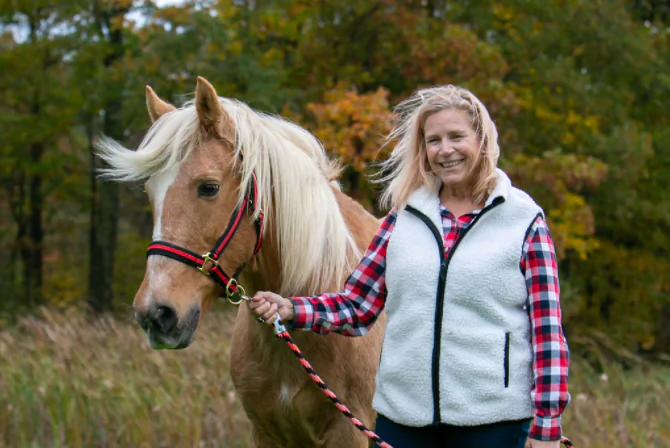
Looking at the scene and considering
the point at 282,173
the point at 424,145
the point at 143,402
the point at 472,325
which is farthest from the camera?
the point at 143,402

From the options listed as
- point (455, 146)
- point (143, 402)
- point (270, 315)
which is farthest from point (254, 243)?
point (143, 402)

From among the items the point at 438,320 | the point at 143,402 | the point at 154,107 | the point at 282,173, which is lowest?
the point at 143,402

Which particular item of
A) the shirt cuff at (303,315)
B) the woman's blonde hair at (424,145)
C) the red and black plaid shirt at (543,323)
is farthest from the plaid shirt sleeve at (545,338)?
the shirt cuff at (303,315)

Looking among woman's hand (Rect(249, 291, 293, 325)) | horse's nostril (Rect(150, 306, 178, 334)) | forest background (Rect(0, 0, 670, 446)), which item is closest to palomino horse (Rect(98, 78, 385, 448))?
horse's nostril (Rect(150, 306, 178, 334))

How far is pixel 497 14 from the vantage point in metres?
13.2

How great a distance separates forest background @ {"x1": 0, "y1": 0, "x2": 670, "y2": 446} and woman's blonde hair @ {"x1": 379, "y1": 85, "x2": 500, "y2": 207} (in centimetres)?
450

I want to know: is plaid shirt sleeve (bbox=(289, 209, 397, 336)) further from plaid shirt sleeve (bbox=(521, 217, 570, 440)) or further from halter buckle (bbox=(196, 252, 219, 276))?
plaid shirt sleeve (bbox=(521, 217, 570, 440))

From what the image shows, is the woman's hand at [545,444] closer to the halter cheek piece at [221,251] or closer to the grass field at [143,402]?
the halter cheek piece at [221,251]

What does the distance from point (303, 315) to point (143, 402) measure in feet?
9.47

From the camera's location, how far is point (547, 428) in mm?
2064

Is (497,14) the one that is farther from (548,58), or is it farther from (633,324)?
(633,324)

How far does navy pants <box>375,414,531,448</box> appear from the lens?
86.0 inches

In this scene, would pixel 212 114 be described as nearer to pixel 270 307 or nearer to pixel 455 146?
pixel 270 307

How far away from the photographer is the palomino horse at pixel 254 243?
245cm
